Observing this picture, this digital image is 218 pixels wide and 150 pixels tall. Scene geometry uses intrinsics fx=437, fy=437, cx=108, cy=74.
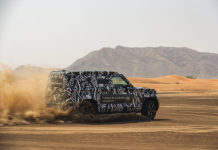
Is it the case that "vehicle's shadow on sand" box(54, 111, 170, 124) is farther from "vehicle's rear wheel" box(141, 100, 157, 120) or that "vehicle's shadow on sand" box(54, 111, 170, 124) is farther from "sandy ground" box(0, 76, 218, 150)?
"sandy ground" box(0, 76, 218, 150)

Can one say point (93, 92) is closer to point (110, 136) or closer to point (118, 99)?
point (118, 99)

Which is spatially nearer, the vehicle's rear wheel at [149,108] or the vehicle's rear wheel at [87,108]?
the vehicle's rear wheel at [87,108]

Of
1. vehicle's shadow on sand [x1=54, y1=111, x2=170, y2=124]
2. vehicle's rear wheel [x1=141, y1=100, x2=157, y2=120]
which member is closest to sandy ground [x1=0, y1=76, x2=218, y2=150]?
vehicle's shadow on sand [x1=54, y1=111, x2=170, y2=124]

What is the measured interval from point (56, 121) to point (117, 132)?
312cm

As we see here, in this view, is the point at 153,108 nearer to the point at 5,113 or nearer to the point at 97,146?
the point at 5,113

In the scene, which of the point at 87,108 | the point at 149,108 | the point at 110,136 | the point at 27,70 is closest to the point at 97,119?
the point at 87,108

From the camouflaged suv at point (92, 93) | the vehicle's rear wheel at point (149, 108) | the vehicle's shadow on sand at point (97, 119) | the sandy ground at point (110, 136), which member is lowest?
the sandy ground at point (110, 136)

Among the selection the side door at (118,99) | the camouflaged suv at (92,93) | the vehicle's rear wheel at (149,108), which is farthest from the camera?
the vehicle's rear wheel at (149,108)

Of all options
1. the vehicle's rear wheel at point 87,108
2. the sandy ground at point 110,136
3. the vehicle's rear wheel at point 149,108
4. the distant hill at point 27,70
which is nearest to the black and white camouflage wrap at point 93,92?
the vehicle's rear wheel at point 87,108

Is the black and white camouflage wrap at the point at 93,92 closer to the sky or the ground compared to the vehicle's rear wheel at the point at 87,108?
closer to the sky

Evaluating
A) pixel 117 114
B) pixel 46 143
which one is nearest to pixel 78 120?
pixel 117 114

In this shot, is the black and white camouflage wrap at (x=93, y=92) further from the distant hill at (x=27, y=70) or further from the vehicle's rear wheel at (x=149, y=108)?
the distant hill at (x=27, y=70)

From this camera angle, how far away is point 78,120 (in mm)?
14977

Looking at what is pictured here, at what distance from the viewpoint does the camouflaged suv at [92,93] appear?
14.6 m
